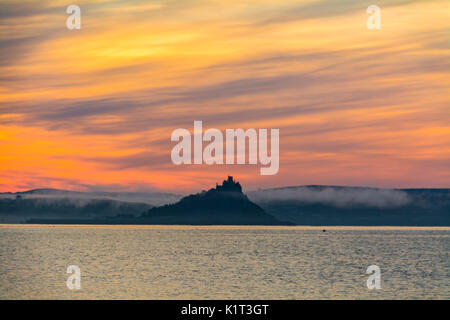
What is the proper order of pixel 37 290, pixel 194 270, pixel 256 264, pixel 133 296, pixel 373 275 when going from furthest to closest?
1. pixel 256 264
2. pixel 194 270
3. pixel 373 275
4. pixel 37 290
5. pixel 133 296

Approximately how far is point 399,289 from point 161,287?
28.1 meters

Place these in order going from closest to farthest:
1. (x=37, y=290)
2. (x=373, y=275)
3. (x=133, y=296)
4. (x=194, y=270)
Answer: (x=133, y=296) → (x=37, y=290) → (x=373, y=275) → (x=194, y=270)

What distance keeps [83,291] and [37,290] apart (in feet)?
18.9

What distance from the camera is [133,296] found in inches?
2694

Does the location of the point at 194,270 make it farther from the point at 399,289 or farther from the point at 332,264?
the point at 399,289

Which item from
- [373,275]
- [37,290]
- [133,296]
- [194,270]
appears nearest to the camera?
[133,296]
